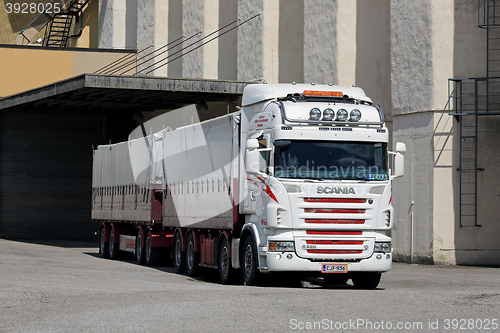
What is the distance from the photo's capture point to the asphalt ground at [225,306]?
10.6 m

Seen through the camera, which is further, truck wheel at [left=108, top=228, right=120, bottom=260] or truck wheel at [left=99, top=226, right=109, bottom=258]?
truck wheel at [left=99, top=226, right=109, bottom=258]

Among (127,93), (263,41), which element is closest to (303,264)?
(127,93)

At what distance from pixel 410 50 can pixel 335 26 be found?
15.4 feet

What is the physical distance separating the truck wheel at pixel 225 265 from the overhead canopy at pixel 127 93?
12051 mm

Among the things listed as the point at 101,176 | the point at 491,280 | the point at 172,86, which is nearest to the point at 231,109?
the point at 172,86

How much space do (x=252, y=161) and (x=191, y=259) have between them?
210 inches

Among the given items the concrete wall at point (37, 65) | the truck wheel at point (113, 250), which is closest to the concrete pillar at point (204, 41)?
the concrete wall at point (37, 65)

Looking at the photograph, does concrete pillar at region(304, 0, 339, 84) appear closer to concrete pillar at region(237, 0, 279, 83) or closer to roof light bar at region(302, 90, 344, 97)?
concrete pillar at region(237, 0, 279, 83)

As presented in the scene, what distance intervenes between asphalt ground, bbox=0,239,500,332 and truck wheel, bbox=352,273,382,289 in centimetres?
60

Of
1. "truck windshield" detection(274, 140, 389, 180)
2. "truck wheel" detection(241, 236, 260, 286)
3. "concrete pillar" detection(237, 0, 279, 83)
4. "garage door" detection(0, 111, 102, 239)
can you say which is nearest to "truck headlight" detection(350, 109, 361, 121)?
"truck windshield" detection(274, 140, 389, 180)

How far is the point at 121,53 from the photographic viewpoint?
42125 millimetres

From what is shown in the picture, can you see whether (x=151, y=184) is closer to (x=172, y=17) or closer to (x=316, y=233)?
(x=316, y=233)

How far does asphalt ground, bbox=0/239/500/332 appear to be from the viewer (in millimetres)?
10586

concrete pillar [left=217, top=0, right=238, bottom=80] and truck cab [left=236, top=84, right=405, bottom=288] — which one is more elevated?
concrete pillar [left=217, top=0, right=238, bottom=80]
